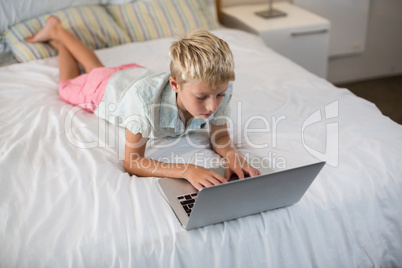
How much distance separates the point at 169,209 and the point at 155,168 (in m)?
0.18

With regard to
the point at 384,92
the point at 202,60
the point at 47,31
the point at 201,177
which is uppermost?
Answer: the point at 202,60

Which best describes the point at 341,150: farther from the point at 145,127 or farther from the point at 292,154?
the point at 145,127

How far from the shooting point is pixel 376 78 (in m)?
3.33

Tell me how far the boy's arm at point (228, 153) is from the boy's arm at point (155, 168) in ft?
0.33

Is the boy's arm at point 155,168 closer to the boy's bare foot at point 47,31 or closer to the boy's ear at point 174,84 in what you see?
the boy's ear at point 174,84

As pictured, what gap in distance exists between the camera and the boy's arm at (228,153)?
1.27m

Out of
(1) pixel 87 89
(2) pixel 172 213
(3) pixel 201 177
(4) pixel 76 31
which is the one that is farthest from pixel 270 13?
(2) pixel 172 213

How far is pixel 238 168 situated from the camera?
4.17 ft

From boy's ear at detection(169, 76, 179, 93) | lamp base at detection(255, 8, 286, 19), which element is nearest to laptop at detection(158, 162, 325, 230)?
boy's ear at detection(169, 76, 179, 93)

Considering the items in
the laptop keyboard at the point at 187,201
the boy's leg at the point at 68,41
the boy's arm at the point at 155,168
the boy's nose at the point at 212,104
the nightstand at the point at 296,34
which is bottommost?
the nightstand at the point at 296,34

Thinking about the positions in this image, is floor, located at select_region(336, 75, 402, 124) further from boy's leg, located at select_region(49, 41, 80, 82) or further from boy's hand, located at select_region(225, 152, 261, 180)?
boy's leg, located at select_region(49, 41, 80, 82)

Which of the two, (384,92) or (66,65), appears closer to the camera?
(66,65)

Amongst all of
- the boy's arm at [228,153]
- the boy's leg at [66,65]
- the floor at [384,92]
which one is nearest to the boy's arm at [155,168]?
the boy's arm at [228,153]

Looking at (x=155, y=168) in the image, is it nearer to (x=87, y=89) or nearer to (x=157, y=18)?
(x=87, y=89)
